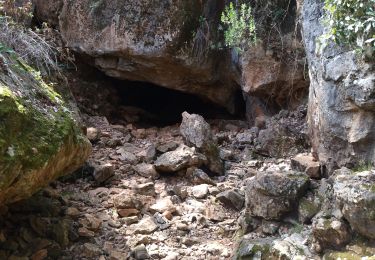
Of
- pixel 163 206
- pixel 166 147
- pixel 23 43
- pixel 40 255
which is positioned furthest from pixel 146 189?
pixel 23 43

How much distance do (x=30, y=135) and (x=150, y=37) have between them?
339 centimetres

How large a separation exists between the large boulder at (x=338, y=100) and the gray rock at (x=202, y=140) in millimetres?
1159

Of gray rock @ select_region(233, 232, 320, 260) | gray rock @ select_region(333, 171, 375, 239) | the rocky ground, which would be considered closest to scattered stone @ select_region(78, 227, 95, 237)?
the rocky ground

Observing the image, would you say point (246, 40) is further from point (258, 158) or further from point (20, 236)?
point (20, 236)

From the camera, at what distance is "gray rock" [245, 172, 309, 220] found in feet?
10.8

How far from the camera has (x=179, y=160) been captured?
177 inches

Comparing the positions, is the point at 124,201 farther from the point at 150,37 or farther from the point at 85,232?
the point at 150,37

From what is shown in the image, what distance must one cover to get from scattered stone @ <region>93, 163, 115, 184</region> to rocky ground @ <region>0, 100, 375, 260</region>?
0.03ft

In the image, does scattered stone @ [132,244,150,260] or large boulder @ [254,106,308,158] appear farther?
large boulder @ [254,106,308,158]

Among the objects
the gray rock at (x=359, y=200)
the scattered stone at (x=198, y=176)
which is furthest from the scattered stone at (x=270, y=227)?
the scattered stone at (x=198, y=176)

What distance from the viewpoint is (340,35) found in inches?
126

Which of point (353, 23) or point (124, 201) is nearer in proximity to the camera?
point (353, 23)

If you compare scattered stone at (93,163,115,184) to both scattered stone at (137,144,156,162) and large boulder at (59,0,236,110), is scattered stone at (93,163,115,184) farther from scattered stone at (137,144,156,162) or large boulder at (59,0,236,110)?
large boulder at (59,0,236,110)

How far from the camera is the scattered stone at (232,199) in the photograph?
3977 mm
